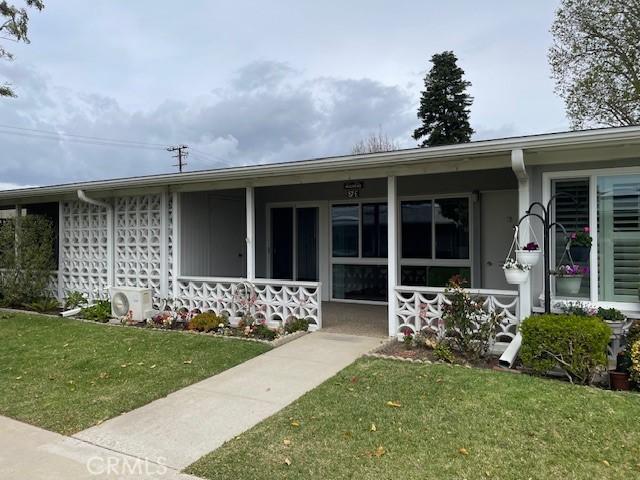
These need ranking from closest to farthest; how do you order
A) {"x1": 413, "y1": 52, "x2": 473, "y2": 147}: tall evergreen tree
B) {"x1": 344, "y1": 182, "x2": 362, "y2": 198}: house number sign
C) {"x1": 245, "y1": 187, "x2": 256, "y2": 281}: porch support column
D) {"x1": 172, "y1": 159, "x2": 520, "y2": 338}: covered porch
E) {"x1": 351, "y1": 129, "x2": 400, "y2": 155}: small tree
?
{"x1": 172, "y1": 159, "x2": 520, "y2": 338}: covered porch, {"x1": 245, "y1": 187, "x2": 256, "y2": 281}: porch support column, {"x1": 344, "y1": 182, "x2": 362, "y2": 198}: house number sign, {"x1": 351, "y1": 129, "x2": 400, "y2": 155}: small tree, {"x1": 413, "y1": 52, "x2": 473, "y2": 147}: tall evergreen tree

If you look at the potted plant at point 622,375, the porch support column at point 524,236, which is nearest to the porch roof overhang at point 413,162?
the porch support column at point 524,236

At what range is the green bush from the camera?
15.4 feet

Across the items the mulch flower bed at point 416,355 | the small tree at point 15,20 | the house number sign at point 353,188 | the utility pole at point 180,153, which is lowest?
the mulch flower bed at point 416,355

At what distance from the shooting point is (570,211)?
19.1 feet

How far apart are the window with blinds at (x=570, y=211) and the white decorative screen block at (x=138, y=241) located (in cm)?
672

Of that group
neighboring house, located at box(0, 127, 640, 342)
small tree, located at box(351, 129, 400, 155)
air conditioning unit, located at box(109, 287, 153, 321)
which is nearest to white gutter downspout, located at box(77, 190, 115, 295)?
neighboring house, located at box(0, 127, 640, 342)

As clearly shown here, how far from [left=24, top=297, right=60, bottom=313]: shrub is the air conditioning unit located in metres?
1.96

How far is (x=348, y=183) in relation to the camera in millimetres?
9648

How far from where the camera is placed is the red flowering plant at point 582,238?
5402 mm

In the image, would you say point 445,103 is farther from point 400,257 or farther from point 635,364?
point 635,364

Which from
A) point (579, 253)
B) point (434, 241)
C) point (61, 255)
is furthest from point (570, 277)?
point (61, 255)

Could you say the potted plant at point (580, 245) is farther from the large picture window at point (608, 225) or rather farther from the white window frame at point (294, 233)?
the white window frame at point (294, 233)

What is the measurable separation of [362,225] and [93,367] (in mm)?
5820

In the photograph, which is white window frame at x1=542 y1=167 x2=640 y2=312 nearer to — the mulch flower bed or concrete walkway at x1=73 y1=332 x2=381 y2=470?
the mulch flower bed
